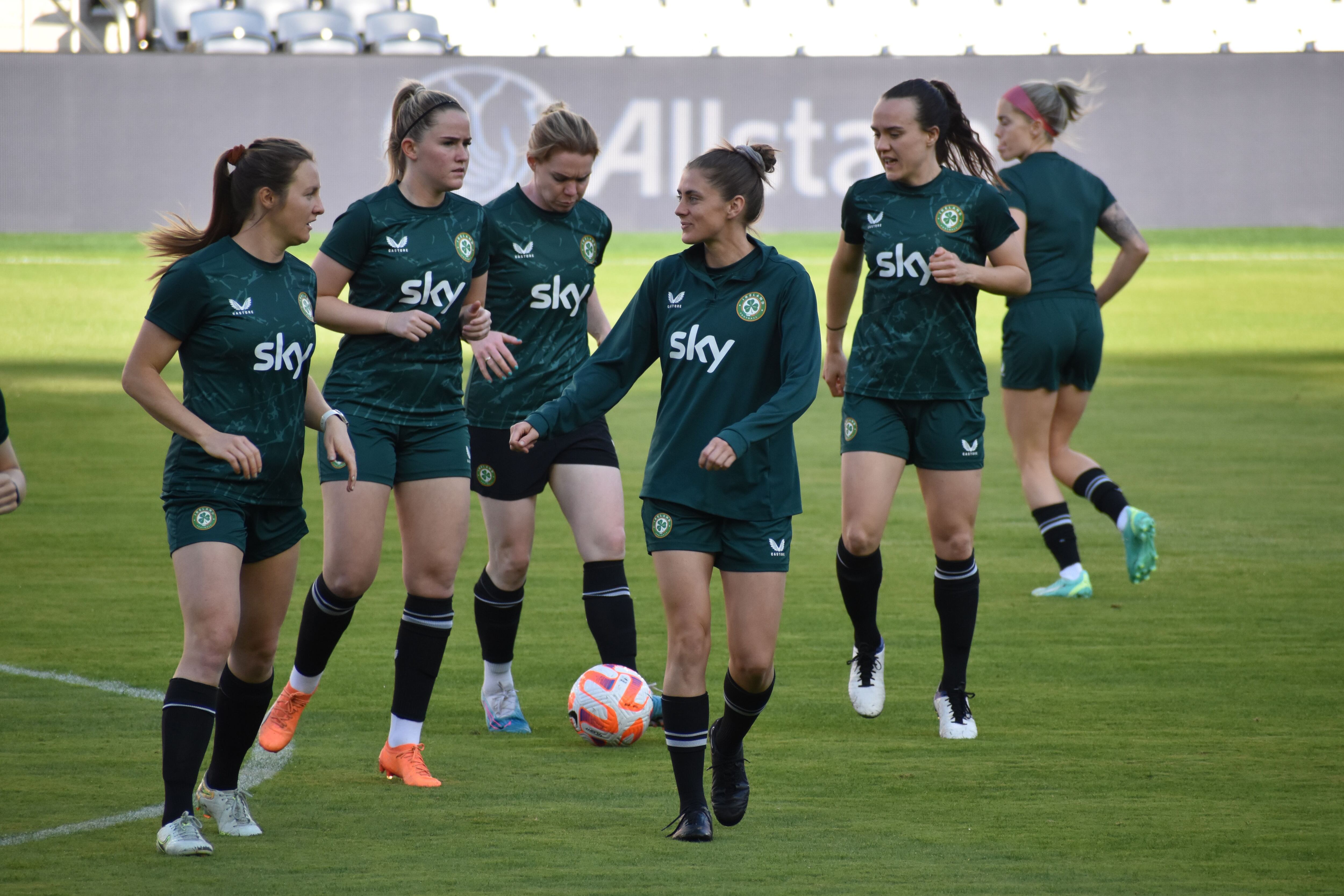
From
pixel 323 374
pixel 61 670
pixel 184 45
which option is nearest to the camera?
pixel 61 670

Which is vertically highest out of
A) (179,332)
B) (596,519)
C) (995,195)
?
(995,195)

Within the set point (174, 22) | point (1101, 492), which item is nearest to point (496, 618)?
point (1101, 492)

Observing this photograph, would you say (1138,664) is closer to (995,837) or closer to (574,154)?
(995,837)

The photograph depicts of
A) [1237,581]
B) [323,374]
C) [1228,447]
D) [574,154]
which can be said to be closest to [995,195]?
[574,154]

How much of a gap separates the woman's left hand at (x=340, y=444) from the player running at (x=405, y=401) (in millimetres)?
453

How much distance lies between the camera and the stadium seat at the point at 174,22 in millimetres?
33875

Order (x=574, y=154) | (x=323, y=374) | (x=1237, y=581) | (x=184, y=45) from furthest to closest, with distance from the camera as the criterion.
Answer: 1. (x=184, y=45)
2. (x=323, y=374)
3. (x=1237, y=581)
4. (x=574, y=154)

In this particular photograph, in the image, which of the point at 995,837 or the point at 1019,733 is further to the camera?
the point at 1019,733

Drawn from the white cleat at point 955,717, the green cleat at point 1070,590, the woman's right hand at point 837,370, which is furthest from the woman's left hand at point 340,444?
the green cleat at point 1070,590

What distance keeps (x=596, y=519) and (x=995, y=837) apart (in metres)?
1.97

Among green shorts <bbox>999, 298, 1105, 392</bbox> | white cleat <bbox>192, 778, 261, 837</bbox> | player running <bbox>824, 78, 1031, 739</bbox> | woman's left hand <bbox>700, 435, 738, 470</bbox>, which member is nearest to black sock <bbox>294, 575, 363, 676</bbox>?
white cleat <bbox>192, 778, 261, 837</bbox>

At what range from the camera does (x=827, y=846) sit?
14.8 feet

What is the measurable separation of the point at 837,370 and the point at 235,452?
8.85 ft

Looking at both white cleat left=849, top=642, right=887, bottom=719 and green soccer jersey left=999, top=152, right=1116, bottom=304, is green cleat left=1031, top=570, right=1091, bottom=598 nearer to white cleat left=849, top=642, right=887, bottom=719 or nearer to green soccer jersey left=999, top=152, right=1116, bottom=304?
Result: green soccer jersey left=999, top=152, right=1116, bottom=304
